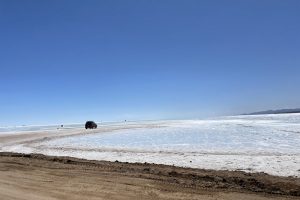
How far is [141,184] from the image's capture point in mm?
12023

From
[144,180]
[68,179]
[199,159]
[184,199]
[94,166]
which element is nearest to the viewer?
[184,199]

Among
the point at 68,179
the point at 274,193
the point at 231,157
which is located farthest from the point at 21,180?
the point at 231,157

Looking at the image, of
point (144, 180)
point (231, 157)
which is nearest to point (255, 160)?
point (231, 157)

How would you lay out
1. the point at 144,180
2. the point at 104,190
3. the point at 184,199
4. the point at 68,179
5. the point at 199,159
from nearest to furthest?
1. the point at 184,199
2. the point at 104,190
3. the point at 144,180
4. the point at 68,179
5. the point at 199,159

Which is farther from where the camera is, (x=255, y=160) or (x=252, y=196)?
(x=255, y=160)

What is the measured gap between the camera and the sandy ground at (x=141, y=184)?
10461mm

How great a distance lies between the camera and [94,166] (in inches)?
658

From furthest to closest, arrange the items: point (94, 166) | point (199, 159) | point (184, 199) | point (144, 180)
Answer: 1. point (199, 159)
2. point (94, 166)
3. point (144, 180)
4. point (184, 199)

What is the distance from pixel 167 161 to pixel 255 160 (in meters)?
3.80

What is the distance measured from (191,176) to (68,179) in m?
3.96

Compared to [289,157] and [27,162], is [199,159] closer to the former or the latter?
[289,157]

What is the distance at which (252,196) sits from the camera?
9.98 meters

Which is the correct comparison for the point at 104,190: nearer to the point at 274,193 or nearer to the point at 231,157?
the point at 274,193

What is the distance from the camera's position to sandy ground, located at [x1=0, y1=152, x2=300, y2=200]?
10.5 meters
